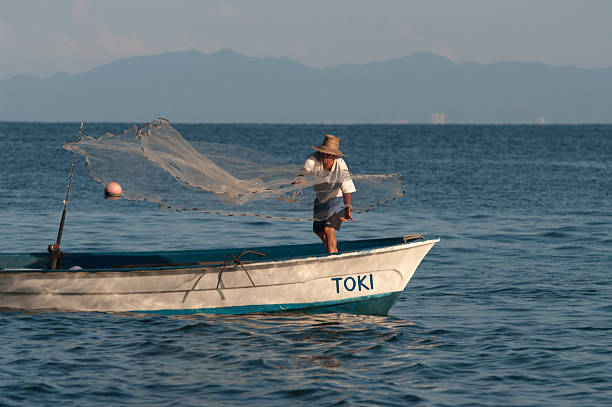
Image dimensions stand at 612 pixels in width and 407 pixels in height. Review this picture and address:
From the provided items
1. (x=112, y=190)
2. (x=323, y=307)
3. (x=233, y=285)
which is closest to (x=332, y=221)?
(x=323, y=307)

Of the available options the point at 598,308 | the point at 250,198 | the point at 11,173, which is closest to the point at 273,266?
the point at 250,198

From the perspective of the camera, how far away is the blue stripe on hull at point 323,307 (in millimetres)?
12555

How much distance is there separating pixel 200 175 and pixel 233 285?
180 centimetres

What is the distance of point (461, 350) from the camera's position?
441 inches

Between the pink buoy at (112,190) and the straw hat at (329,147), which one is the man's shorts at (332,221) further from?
the pink buoy at (112,190)

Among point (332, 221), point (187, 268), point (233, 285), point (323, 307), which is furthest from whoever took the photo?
point (323, 307)

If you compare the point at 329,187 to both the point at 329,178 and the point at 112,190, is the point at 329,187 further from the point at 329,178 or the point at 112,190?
the point at 112,190

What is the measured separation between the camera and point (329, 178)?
12.2m

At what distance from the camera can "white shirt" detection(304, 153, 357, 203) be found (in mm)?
12234

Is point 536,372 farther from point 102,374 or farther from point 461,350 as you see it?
point 102,374

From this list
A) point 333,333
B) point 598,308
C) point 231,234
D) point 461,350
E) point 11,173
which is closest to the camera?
point 461,350

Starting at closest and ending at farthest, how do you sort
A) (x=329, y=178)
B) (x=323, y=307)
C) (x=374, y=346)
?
(x=374, y=346)
(x=329, y=178)
(x=323, y=307)

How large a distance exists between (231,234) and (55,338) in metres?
11.0

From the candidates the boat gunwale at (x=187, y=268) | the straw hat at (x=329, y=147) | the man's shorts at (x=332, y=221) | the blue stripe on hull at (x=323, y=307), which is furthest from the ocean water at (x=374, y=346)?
the straw hat at (x=329, y=147)
